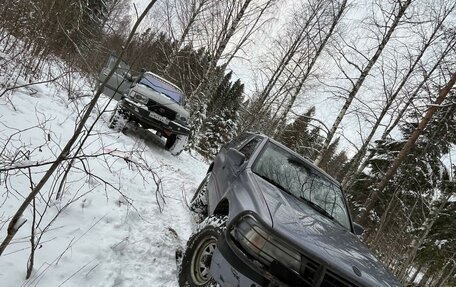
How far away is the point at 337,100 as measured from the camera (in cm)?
1164

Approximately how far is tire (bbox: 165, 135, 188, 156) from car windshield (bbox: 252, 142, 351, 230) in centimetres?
444

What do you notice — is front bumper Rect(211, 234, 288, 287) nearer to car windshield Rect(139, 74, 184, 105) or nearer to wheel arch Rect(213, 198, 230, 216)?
wheel arch Rect(213, 198, 230, 216)

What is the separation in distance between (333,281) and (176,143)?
6.48m

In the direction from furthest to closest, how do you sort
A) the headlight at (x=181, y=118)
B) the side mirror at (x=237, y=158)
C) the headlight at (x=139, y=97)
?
the headlight at (x=181, y=118)
the headlight at (x=139, y=97)
the side mirror at (x=237, y=158)

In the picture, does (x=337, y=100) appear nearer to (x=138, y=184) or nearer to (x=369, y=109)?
(x=369, y=109)

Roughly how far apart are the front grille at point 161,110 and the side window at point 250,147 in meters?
3.56

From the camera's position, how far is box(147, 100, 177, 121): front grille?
24.5 ft

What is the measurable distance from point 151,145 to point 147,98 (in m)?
1.41

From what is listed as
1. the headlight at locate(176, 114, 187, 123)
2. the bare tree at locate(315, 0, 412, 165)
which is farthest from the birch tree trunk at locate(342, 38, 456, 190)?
the headlight at locate(176, 114, 187, 123)

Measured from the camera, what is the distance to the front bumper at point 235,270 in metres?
2.12

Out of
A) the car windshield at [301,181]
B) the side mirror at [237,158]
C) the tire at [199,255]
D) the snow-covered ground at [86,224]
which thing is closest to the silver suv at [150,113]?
the snow-covered ground at [86,224]

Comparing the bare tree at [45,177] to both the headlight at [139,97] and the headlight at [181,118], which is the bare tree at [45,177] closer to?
the headlight at [139,97]

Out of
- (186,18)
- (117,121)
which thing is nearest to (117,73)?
(117,121)

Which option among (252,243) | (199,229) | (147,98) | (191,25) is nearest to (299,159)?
(199,229)
